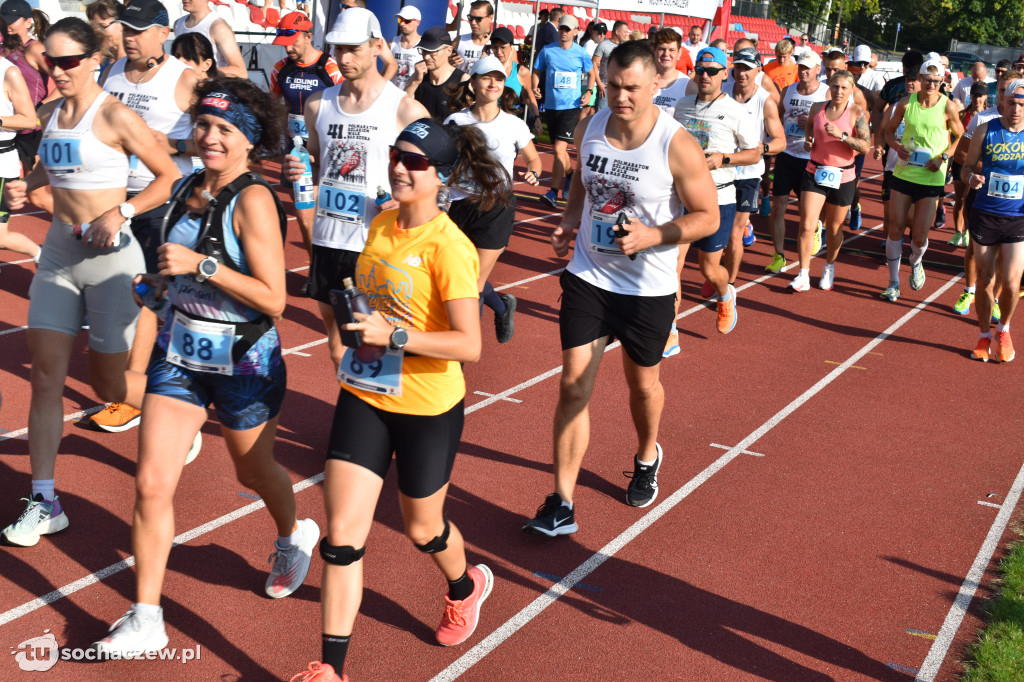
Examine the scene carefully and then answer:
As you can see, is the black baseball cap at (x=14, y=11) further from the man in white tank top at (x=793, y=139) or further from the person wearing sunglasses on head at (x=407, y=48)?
the man in white tank top at (x=793, y=139)

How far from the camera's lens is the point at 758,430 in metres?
7.04

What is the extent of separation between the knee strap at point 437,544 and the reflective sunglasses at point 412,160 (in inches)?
51.2

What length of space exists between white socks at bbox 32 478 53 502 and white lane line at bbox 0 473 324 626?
1.59ft

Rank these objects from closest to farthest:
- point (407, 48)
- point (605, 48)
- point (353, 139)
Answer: point (353, 139), point (407, 48), point (605, 48)

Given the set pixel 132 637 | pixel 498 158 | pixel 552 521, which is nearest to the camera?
pixel 132 637

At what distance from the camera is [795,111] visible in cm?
1153

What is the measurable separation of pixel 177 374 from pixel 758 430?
13.9 ft

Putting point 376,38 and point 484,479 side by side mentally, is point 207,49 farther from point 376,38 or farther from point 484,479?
point 484,479

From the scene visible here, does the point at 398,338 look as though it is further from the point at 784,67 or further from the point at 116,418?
the point at 784,67

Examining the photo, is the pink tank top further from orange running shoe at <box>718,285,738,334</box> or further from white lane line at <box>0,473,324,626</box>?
white lane line at <box>0,473,324,626</box>

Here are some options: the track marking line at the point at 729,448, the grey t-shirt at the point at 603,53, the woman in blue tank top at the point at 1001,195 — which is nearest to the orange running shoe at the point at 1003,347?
the woman in blue tank top at the point at 1001,195

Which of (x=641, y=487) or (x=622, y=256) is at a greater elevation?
(x=622, y=256)

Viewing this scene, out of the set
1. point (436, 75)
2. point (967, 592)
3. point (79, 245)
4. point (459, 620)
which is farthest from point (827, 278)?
point (79, 245)

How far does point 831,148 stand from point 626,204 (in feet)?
19.8
